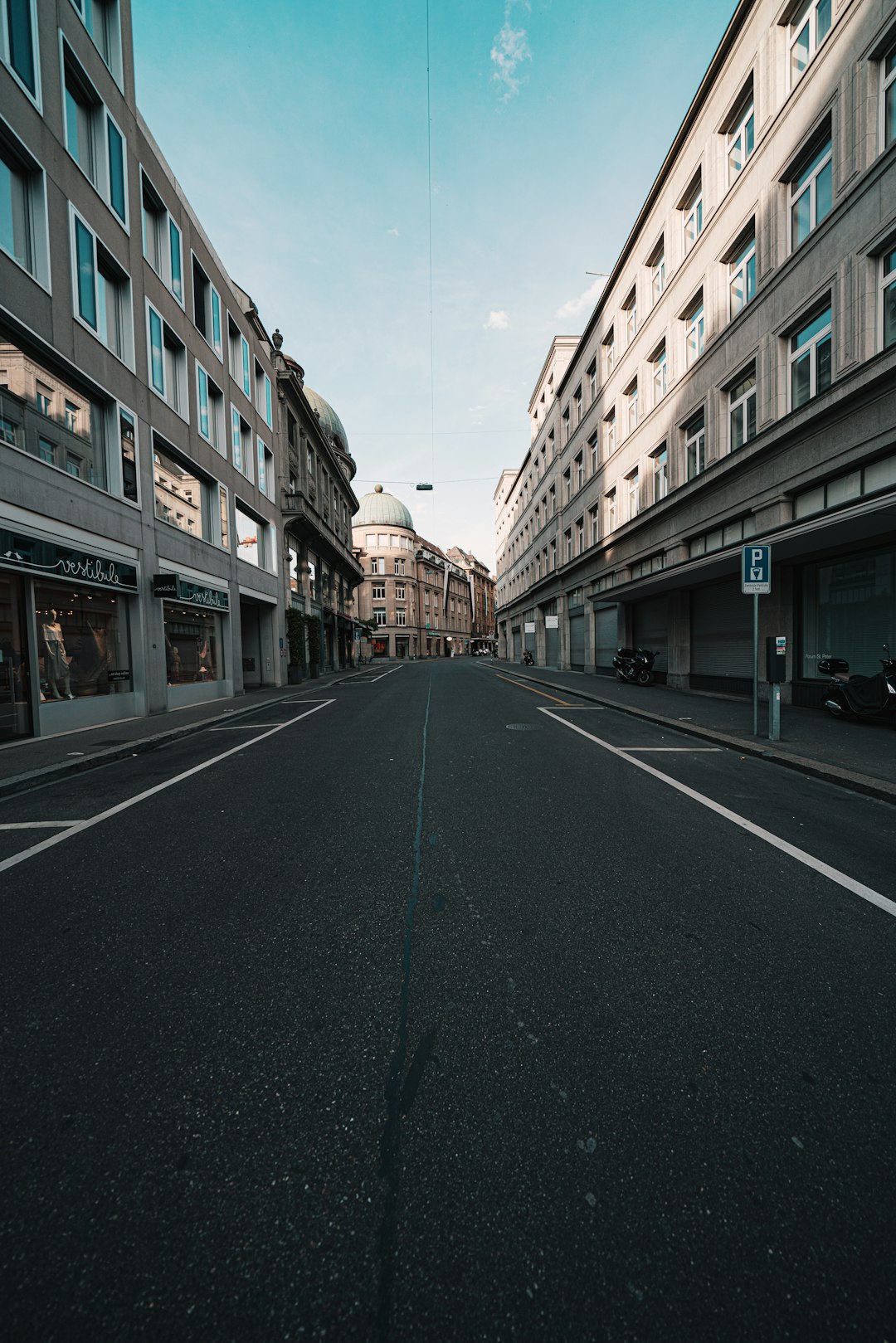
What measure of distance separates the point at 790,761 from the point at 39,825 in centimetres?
856

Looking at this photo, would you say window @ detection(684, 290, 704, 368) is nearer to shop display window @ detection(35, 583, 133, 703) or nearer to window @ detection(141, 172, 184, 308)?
window @ detection(141, 172, 184, 308)

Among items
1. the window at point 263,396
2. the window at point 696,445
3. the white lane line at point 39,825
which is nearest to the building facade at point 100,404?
the window at point 263,396

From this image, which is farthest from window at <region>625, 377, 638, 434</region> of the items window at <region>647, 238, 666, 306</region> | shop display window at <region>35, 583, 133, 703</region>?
shop display window at <region>35, 583, 133, 703</region>

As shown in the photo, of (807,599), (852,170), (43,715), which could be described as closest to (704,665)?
(807,599)

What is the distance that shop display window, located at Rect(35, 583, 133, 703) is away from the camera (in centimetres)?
988

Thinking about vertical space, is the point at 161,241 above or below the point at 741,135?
below

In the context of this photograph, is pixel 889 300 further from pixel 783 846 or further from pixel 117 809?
pixel 117 809

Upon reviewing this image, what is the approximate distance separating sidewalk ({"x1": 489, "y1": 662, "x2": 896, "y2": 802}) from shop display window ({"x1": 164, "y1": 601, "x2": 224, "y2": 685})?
38.2ft

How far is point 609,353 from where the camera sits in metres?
24.0

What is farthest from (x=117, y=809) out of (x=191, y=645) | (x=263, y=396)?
(x=263, y=396)

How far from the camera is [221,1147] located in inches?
65.1

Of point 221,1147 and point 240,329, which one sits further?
point 240,329

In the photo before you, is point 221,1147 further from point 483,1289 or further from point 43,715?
point 43,715

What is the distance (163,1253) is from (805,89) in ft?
62.6
